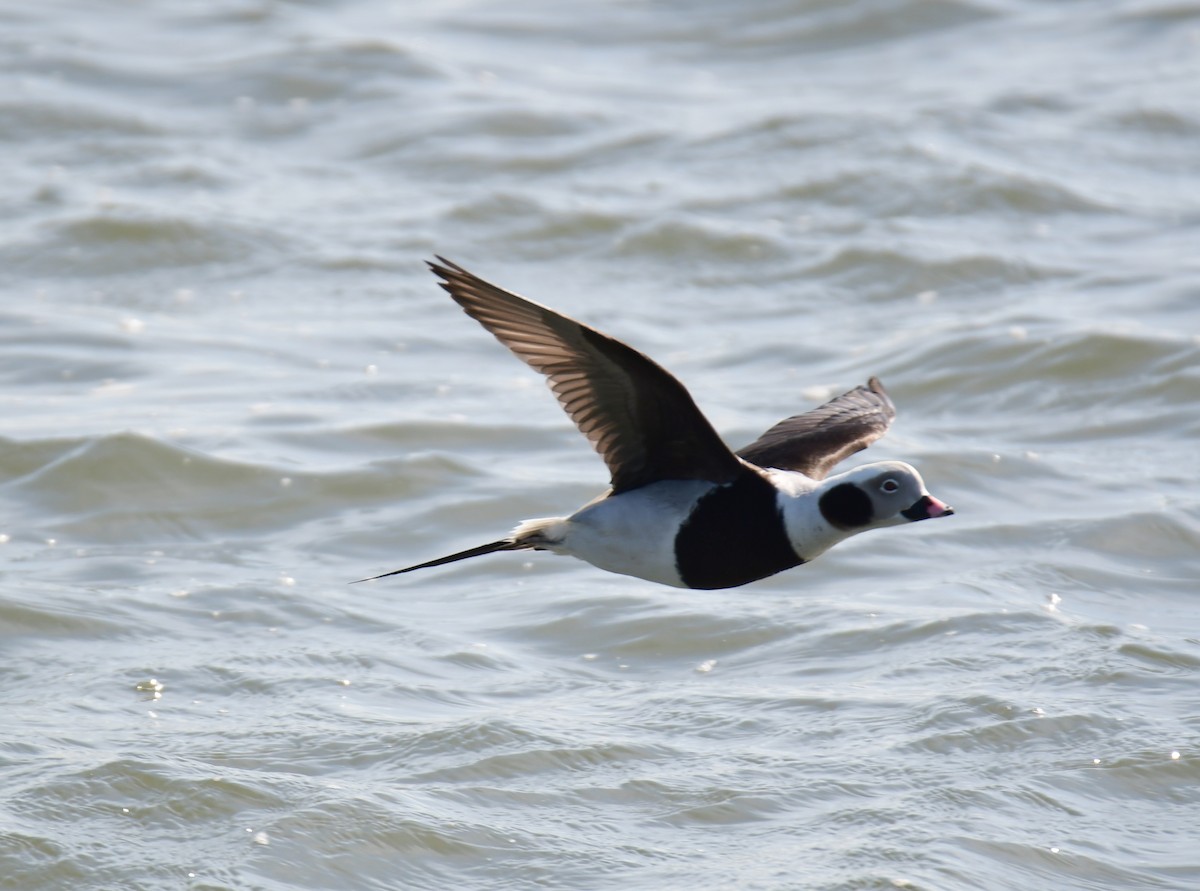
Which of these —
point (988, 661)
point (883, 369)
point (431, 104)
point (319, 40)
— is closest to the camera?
point (988, 661)

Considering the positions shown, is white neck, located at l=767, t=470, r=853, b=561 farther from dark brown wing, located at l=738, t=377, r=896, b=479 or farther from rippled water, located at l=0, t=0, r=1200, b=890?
rippled water, located at l=0, t=0, r=1200, b=890

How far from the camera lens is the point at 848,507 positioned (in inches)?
189

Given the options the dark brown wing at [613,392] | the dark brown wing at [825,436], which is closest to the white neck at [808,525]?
the dark brown wing at [613,392]

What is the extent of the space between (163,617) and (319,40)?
8153 mm

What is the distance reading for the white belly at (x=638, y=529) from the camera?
193 inches

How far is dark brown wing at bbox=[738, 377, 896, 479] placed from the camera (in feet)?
18.3

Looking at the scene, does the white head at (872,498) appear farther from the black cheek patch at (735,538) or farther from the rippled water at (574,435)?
the rippled water at (574,435)

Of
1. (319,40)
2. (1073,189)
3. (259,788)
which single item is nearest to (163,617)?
(259,788)

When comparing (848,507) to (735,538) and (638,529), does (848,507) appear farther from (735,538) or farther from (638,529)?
(638,529)

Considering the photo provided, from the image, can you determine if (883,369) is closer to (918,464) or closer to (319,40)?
(918,464)

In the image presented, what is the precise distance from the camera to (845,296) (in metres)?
10.6

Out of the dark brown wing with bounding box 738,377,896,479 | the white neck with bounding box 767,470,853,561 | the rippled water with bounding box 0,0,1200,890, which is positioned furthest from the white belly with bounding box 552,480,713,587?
the rippled water with bounding box 0,0,1200,890

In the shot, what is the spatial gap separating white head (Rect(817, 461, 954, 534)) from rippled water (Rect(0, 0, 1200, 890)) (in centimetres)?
108

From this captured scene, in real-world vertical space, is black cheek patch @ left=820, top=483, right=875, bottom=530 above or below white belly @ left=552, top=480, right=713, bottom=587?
above
